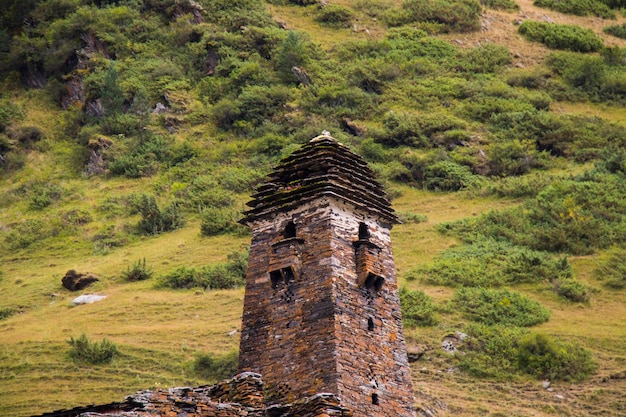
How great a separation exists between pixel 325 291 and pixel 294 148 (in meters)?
35.8

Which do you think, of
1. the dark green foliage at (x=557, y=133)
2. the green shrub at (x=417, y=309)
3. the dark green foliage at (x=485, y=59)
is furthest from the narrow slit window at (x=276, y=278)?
the dark green foliage at (x=485, y=59)

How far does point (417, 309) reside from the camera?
3619cm

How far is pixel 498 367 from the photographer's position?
33.0 m

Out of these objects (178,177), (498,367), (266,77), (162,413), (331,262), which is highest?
(266,77)

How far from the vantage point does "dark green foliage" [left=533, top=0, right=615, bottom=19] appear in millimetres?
83125

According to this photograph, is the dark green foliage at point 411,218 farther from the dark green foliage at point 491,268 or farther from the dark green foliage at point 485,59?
the dark green foliage at point 485,59

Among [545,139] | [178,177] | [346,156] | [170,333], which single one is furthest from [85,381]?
[545,139]

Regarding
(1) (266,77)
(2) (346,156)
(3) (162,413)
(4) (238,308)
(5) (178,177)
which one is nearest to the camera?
(3) (162,413)

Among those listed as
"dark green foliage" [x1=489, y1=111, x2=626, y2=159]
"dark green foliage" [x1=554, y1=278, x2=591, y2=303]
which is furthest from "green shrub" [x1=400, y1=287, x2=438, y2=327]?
"dark green foliage" [x1=489, y1=111, x2=626, y2=159]

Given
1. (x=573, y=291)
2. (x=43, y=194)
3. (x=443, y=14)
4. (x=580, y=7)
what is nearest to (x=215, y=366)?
(x=573, y=291)

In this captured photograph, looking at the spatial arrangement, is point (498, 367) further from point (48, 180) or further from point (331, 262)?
point (48, 180)

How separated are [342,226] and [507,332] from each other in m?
16.5

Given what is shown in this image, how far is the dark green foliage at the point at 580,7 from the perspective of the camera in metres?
83.1

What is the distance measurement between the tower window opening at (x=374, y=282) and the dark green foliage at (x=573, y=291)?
67.7 ft
